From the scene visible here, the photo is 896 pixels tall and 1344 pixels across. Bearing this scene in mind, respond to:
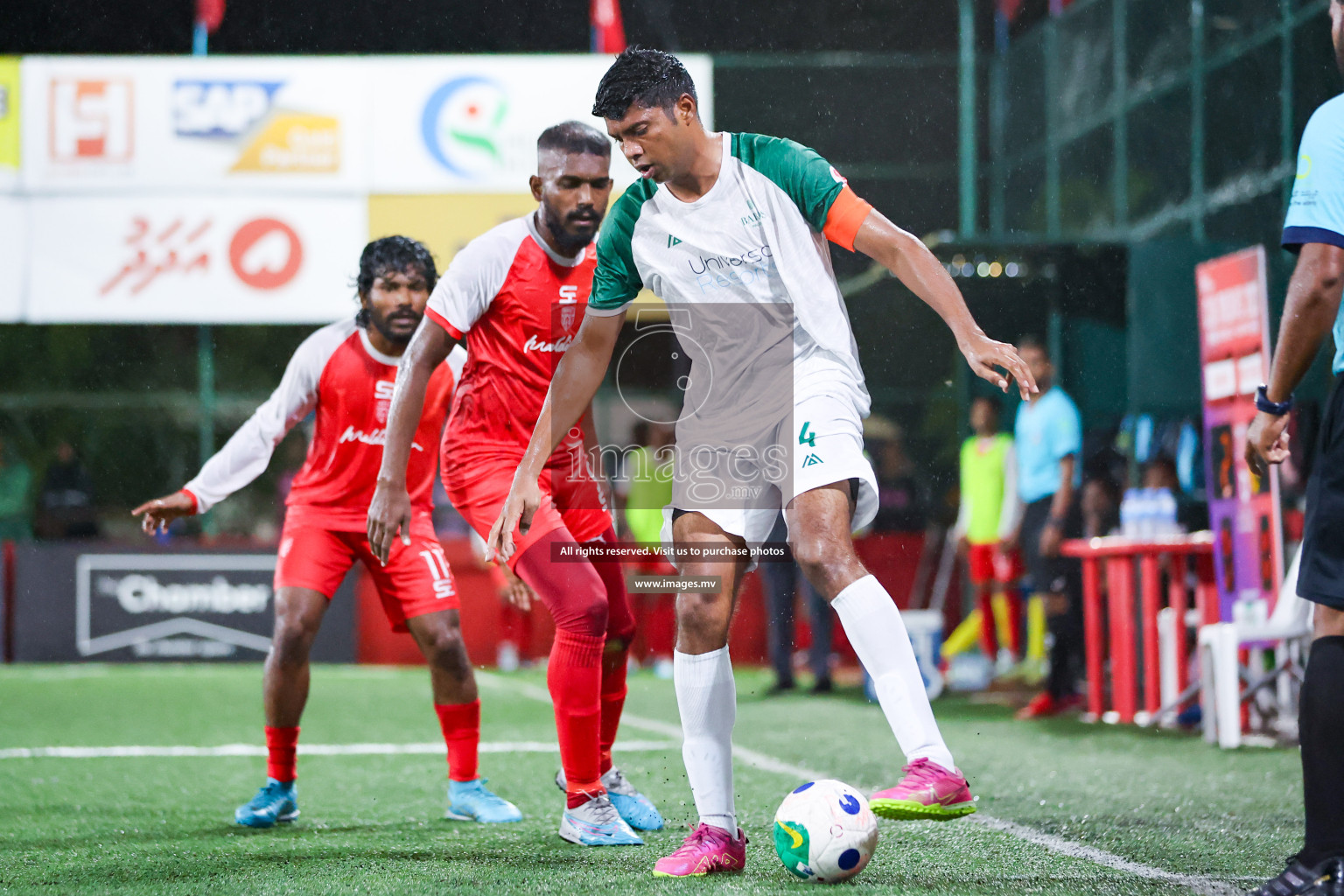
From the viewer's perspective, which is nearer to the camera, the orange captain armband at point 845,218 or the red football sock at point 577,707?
the orange captain armband at point 845,218

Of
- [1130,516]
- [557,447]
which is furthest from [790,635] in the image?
[557,447]

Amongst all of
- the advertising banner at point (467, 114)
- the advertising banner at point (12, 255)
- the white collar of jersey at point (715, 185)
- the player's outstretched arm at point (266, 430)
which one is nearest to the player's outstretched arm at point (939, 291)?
the white collar of jersey at point (715, 185)

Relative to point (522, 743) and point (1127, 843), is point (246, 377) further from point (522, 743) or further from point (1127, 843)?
point (1127, 843)

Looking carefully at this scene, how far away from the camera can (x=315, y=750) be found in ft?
24.4

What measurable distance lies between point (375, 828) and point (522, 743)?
2740mm

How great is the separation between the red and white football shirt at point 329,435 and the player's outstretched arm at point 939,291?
7.33 feet

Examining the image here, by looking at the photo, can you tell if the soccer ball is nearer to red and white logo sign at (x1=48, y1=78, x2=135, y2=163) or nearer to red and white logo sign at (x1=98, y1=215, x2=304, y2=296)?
red and white logo sign at (x1=98, y1=215, x2=304, y2=296)

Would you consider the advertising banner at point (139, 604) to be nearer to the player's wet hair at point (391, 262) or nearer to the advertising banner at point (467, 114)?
the advertising banner at point (467, 114)

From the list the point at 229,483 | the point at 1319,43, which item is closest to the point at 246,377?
the point at 1319,43

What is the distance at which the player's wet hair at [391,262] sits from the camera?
5293 mm

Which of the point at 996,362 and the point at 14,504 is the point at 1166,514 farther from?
the point at 14,504

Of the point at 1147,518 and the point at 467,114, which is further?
the point at 467,114

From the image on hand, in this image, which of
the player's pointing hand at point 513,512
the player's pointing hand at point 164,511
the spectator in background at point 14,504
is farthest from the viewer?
the spectator in background at point 14,504

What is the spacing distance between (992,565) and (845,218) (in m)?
7.29
